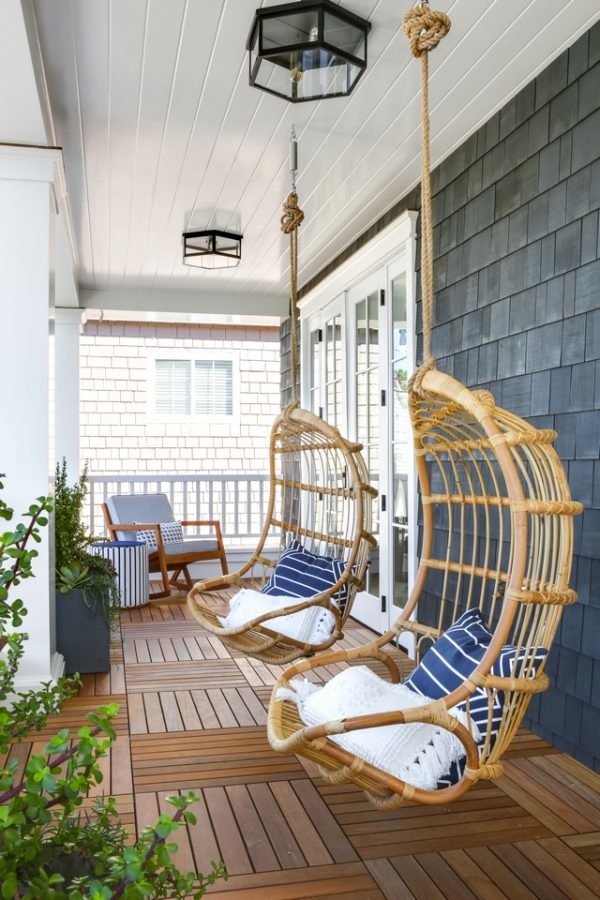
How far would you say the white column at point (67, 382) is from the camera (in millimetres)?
6621

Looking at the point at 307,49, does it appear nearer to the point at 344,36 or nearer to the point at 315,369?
the point at 344,36

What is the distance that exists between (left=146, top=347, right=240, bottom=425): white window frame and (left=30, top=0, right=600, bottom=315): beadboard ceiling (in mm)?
3812

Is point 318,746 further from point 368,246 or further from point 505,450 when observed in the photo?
point 368,246

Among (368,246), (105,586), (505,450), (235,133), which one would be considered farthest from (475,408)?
(368,246)

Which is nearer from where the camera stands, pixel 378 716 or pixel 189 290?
pixel 378 716

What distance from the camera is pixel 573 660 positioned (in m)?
2.92

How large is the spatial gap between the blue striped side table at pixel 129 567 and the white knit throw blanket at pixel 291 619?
2747 millimetres

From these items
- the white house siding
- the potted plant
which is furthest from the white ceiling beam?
the potted plant

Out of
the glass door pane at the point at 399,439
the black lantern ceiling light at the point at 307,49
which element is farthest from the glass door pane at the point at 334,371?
the black lantern ceiling light at the point at 307,49

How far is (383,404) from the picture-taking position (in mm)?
4930

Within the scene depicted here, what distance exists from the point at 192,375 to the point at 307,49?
23.1 feet

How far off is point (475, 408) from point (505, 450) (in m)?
0.14

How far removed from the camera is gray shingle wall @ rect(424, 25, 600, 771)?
2787 millimetres

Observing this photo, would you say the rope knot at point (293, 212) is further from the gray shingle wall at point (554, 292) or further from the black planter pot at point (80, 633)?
the black planter pot at point (80, 633)
